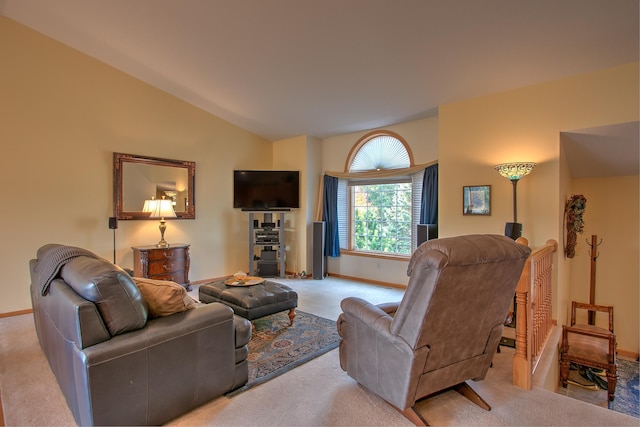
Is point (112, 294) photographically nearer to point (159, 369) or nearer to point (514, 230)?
point (159, 369)

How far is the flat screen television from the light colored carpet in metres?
3.75

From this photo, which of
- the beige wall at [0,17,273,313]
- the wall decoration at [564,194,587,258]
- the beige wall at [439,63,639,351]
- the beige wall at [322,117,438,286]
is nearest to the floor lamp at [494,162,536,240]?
the beige wall at [439,63,639,351]

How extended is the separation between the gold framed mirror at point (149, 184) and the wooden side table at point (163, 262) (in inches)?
23.2

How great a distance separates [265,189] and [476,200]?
3617mm

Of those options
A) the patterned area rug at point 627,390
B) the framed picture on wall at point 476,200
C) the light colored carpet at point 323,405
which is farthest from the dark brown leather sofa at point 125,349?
the patterned area rug at point 627,390

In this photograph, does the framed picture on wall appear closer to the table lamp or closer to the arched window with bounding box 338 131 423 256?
the arched window with bounding box 338 131 423 256

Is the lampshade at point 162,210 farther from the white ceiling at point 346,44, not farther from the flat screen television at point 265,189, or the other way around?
the white ceiling at point 346,44

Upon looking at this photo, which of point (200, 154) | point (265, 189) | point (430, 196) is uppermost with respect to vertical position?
point (200, 154)

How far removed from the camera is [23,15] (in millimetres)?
3863

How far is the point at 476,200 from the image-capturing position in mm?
4203

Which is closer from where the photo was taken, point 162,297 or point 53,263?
point 162,297

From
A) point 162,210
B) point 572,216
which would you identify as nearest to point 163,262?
point 162,210

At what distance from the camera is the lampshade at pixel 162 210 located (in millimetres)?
4758

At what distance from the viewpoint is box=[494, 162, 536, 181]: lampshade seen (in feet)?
11.6
